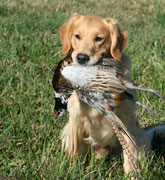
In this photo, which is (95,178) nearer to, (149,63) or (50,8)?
(149,63)

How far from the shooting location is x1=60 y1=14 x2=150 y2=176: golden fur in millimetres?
2473

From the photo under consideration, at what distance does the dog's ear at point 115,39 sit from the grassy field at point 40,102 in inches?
30.6

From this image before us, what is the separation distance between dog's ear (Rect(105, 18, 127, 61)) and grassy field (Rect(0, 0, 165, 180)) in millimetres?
777

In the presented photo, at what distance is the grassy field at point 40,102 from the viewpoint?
7.21ft

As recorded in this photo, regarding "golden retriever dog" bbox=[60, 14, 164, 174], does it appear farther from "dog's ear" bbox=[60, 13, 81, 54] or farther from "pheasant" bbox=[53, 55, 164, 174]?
"pheasant" bbox=[53, 55, 164, 174]

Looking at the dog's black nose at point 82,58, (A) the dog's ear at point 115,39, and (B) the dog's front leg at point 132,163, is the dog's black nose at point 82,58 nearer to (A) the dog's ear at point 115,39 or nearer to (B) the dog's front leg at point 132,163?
(A) the dog's ear at point 115,39

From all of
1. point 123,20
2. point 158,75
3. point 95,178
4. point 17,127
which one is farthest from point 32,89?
point 123,20

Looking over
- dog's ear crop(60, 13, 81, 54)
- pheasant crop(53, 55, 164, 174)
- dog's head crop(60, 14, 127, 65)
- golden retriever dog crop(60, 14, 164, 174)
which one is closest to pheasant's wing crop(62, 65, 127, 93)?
pheasant crop(53, 55, 164, 174)

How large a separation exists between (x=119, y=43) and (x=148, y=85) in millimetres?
1057

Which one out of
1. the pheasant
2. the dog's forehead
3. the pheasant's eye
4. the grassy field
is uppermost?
the dog's forehead

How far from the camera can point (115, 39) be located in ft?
8.95

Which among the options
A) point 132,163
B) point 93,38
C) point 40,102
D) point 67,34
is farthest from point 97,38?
point 132,163

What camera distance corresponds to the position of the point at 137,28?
20.7ft

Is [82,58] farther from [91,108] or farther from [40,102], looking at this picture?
[40,102]
